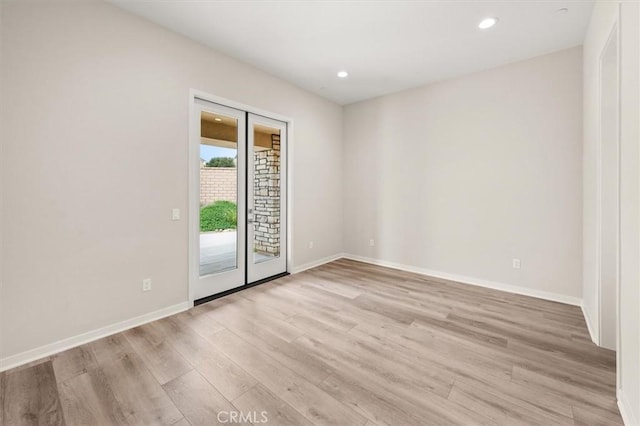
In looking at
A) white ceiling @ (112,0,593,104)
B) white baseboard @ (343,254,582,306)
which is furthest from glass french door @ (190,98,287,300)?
white baseboard @ (343,254,582,306)

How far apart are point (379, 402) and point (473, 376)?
0.77 m

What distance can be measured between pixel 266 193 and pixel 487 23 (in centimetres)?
328

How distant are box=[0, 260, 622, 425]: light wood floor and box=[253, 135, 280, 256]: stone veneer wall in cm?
116

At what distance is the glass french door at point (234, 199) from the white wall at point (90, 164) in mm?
222

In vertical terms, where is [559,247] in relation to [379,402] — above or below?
above

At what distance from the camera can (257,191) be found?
395 cm

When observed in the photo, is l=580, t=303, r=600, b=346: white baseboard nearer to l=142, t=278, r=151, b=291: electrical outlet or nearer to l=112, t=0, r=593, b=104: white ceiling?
l=112, t=0, r=593, b=104: white ceiling

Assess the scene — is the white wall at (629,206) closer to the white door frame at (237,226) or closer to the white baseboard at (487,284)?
the white baseboard at (487,284)

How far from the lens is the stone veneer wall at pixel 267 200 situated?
156 inches

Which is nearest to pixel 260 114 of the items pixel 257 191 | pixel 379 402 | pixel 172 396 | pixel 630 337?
pixel 257 191

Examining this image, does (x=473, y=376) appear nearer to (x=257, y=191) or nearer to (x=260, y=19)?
(x=257, y=191)
